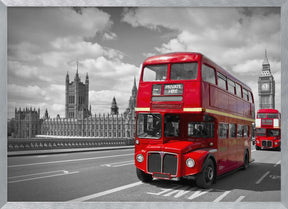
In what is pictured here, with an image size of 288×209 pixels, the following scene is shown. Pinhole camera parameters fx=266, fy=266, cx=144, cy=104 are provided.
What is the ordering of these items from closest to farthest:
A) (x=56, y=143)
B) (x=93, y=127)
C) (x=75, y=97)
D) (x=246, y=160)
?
1. (x=246, y=160)
2. (x=56, y=143)
3. (x=93, y=127)
4. (x=75, y=97)

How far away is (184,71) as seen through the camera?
25.8 ft

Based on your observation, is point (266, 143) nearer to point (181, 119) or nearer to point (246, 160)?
point (246, 160)

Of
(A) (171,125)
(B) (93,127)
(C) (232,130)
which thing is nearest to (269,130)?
(C) (232,130)

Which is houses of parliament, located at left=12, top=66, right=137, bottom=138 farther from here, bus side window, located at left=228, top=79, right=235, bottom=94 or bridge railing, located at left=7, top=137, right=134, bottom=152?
bus side window, located at left=228, top=79, right=235, bottom=94

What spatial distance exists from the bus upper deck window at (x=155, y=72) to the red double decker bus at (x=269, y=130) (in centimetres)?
1784

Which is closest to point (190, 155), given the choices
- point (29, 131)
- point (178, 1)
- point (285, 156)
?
point (285, 156)

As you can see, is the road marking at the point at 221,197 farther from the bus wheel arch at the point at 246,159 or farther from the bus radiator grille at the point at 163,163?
the bus wheel arch at the point at 246,159

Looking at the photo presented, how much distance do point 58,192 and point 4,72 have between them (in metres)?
3.57

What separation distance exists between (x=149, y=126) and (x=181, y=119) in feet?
3.59

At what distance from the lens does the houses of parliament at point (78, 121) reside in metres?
96.2

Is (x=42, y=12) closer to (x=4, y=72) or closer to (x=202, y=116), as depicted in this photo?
(x=4, y=72)

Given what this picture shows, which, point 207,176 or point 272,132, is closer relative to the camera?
point 207,176

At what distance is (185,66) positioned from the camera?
793cm

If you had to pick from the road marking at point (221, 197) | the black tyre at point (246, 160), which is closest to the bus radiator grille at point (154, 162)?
the road marking at point (221, 197)
